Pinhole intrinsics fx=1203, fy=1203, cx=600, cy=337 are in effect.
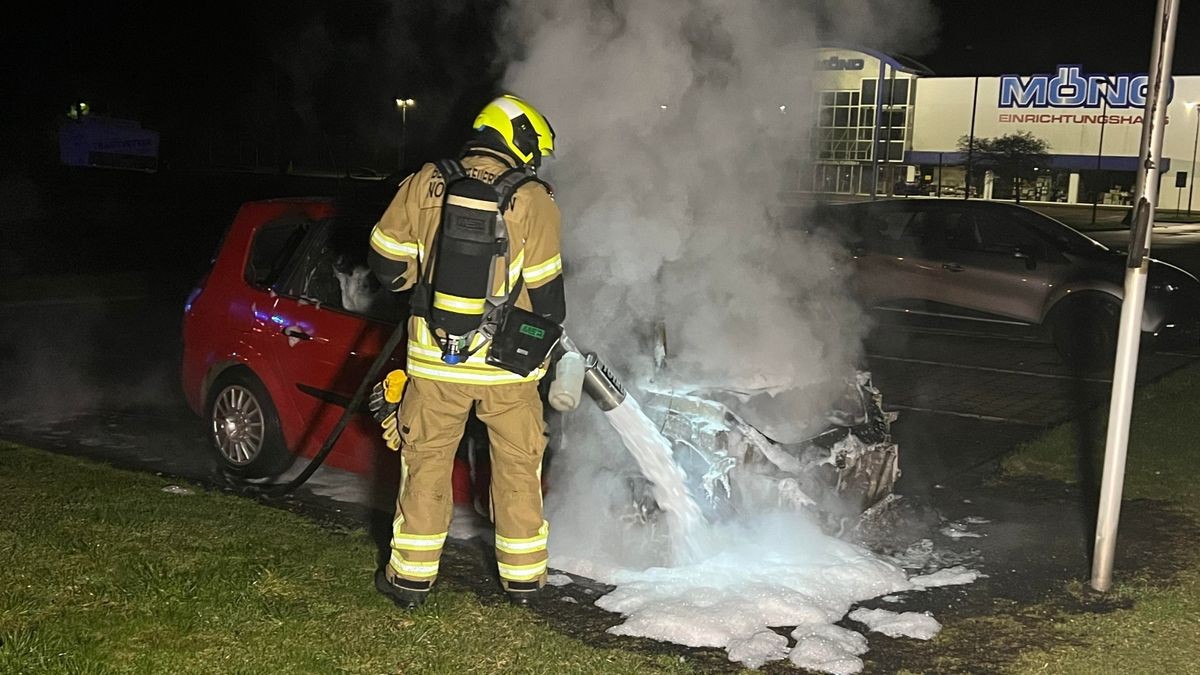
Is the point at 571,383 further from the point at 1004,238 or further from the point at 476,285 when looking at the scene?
the point at 1004,238

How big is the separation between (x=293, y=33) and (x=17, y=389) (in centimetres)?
1593

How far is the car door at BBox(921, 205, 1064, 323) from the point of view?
11.4 m

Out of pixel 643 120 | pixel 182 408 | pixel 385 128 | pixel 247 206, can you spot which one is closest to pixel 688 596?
pixel 643 120

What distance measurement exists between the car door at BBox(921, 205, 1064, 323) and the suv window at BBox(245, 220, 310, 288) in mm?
7365

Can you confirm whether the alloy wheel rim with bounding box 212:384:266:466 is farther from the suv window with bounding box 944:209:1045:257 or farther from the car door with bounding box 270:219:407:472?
the suv window with bounding box 944:209:1045:257

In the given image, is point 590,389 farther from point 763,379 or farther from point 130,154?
point 130,154

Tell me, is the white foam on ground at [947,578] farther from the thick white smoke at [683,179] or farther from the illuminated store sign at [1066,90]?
the illuminated store sign at [1066,90]

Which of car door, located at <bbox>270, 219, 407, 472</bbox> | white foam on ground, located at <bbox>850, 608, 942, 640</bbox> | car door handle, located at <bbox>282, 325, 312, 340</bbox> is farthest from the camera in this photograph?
car door handle, located at <bbox>282, 325, 312, 340</bbox>

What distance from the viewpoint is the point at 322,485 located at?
6453 millimetres

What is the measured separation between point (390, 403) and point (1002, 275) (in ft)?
27.9

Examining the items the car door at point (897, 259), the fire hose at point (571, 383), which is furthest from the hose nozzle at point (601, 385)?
the car door at point (897, 259)

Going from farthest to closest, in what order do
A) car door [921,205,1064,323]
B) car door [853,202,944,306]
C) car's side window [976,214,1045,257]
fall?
car door [853,202,944,306], car's side window [976,214,1045,257], car door [921,205,1064,323]

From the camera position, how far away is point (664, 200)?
5699mm

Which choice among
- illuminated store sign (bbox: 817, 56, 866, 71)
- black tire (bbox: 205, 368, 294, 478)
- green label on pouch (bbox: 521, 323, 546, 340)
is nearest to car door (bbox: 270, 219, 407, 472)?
black tire (bbox: 205, 368, 294, 478)
